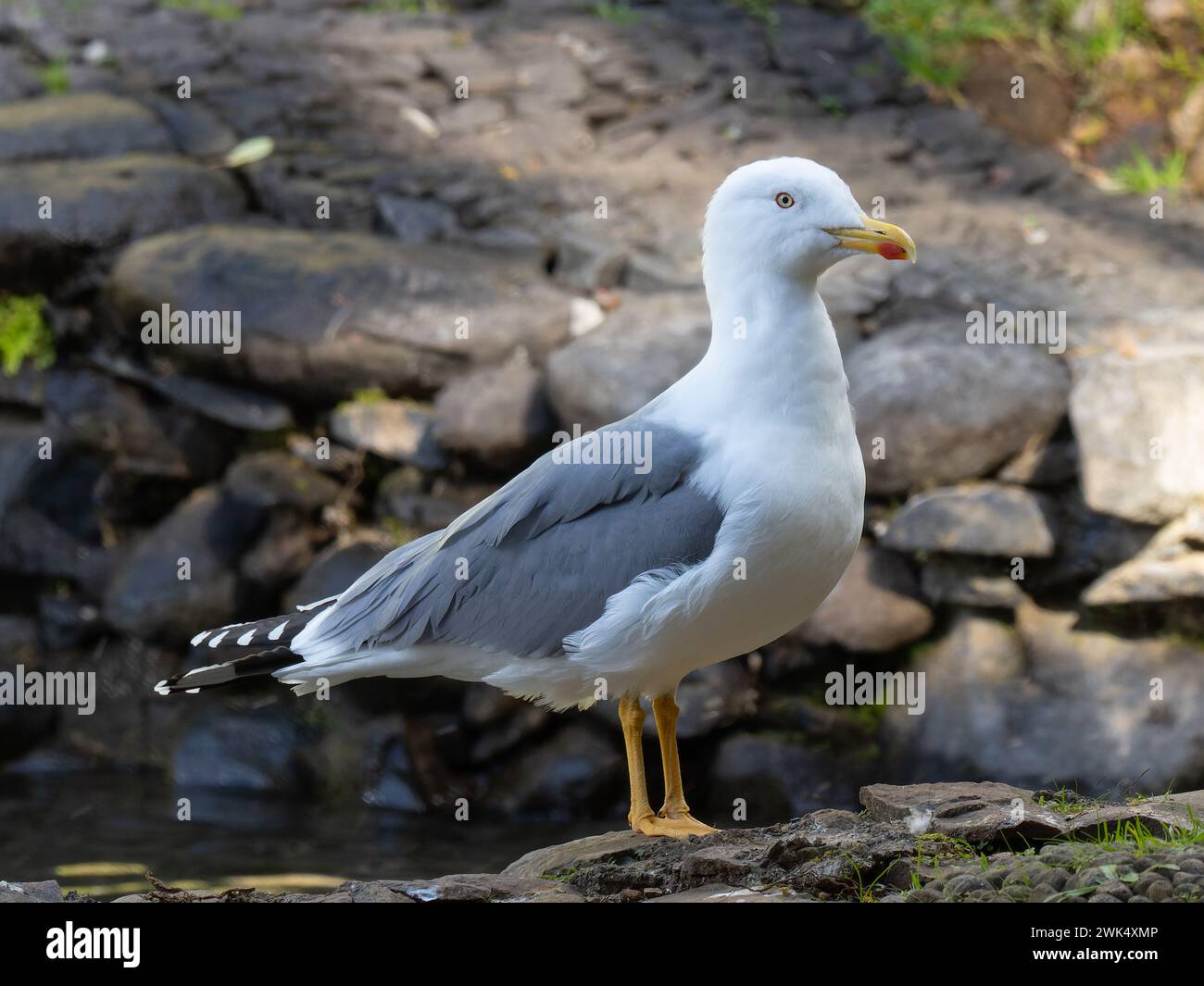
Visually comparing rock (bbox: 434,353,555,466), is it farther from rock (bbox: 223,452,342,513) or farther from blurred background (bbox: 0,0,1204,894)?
rock (bbox: 223,452,342,513)

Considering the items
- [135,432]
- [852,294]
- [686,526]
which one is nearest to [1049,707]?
[852,294]

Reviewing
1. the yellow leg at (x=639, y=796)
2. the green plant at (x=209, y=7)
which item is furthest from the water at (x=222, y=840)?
the green plant at (x=209, y=7)

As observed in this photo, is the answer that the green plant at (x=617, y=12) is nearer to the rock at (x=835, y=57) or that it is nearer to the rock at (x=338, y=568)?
the rock at (x=835, y=57)

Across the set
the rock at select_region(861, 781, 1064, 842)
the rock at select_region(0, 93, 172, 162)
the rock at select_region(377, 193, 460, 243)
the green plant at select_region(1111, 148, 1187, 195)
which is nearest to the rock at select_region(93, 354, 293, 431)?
the rock at select_region(377, 193, 460, 243)

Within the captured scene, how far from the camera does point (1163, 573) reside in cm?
771

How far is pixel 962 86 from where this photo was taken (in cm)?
1214

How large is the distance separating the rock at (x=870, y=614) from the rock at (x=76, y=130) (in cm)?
626

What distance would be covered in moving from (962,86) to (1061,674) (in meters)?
6.00

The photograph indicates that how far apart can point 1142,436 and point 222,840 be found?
5.25 meters

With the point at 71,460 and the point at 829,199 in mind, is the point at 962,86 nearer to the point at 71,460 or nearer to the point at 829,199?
the point at 71,460

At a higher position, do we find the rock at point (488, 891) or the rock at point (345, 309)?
the rock at point (345, 309)

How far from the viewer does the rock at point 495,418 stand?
344 inches

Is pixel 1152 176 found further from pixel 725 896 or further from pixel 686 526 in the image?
pixel 725 896

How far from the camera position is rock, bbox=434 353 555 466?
8.74m
